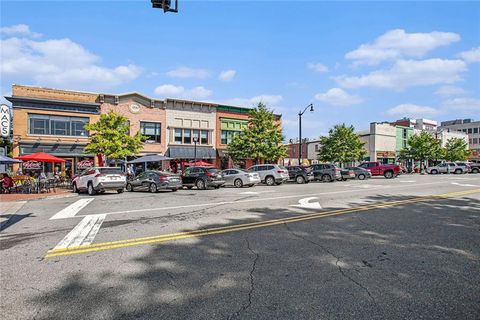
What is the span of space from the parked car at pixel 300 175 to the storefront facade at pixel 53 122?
20732 millimetres

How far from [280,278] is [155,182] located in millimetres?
15786

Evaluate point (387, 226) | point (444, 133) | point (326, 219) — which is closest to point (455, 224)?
point (387, 226)

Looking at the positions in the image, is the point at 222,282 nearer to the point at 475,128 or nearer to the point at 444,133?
the point at 444,133

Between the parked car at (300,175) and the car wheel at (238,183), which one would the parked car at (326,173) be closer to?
the parked car at (300,175)

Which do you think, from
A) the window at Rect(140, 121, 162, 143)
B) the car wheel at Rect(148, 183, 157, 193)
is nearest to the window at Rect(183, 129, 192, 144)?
the window at Rect(140, 121, 162, 143)

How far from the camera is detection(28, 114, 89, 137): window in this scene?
29.9 meters

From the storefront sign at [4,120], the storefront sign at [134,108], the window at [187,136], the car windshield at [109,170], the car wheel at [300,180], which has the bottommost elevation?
the car wheel at [300,180]

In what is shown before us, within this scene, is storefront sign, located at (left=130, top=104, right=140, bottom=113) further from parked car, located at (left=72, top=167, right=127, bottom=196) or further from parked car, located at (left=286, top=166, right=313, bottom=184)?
parked car, located at (left=286, top=166, right=313, bottom=184)

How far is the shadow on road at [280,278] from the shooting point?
136 inches

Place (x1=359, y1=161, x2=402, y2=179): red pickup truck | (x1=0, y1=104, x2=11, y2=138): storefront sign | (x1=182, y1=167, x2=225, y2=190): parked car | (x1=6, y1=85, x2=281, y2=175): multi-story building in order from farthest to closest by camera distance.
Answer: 1. (x1=359, y1=161, x2=402, y2=179): red pickup truck
2. (x1=6, y1=85, x2=281, y2=175): multi-story building
3. (x1=182, y1=167, x2=225, y2=190): parked car
4. (x1=0, y1=104, x2=11, y2=138): storefront sign

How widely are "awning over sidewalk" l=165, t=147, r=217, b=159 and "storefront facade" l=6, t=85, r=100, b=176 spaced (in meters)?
8.87

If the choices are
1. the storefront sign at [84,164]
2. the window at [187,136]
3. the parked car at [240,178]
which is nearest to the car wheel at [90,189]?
the parked car at [240,178]

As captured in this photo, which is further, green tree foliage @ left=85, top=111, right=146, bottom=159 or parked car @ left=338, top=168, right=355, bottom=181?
parked car @ left=338, top=168, right=355, bottom=181

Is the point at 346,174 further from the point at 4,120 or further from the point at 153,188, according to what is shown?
the point at 4,120
